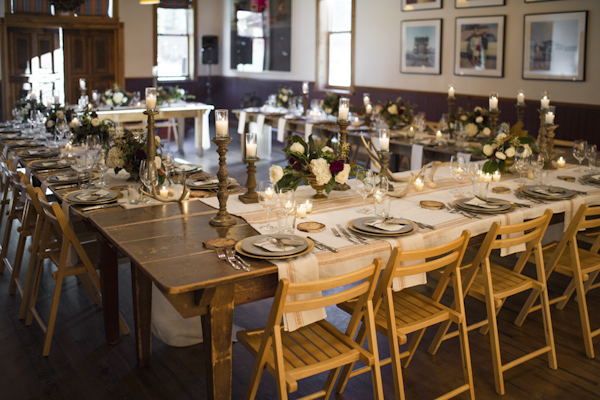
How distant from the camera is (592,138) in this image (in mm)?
6852

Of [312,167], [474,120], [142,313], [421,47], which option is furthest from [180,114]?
[142,313]

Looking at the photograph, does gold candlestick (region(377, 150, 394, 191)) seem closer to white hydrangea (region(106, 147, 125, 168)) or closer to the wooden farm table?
white hydrangea (region(106, 147, 125, 168))

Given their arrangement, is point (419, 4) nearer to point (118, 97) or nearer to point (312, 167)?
point (118, 97)

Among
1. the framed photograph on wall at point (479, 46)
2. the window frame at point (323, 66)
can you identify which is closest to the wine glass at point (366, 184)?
the framed photograph on wall at point (479, 46)

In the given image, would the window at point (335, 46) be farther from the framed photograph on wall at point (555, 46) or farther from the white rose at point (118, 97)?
the white rose at point (118, 97)

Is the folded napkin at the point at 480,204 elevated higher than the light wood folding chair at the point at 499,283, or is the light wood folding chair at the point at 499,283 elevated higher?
the folded napkin at the point at 480,204

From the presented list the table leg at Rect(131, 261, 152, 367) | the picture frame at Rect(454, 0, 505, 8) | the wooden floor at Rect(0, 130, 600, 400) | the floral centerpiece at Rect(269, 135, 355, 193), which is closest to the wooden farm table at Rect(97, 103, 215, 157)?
the picture frame at Rect(454, 0, 505, 8)

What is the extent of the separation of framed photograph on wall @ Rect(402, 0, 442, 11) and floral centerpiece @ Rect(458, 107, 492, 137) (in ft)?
11.2

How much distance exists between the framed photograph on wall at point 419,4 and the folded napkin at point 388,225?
→ 6.55 metres

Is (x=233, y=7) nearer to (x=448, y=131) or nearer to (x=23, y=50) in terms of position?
(x=23, y=50)

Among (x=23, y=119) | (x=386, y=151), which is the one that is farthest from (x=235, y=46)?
(x=386, y=151)

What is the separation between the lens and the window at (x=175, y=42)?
1194cm

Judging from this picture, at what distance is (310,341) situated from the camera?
230cm

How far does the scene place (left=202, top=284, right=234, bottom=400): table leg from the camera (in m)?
2.12
